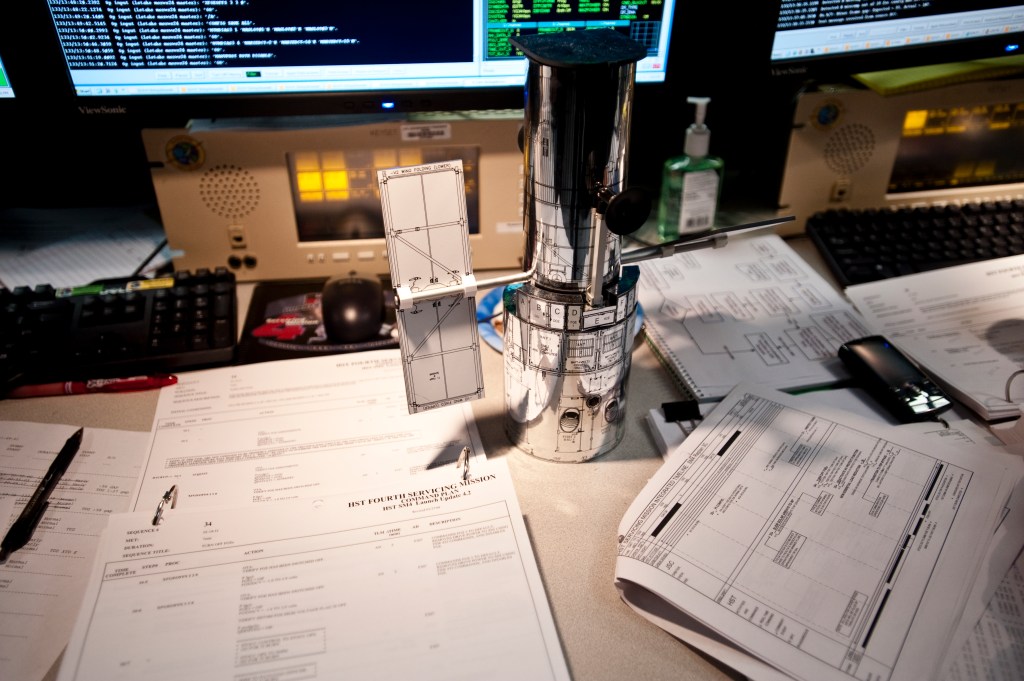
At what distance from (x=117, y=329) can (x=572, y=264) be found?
500 mm

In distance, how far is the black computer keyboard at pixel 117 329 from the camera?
75 cm

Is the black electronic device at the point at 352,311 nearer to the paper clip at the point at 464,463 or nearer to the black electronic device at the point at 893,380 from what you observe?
the paper clip at the point at 464,463

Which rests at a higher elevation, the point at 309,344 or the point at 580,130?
the point at 580,130

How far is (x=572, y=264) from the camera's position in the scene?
58cm

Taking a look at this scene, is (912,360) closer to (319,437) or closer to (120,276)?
(319,437)

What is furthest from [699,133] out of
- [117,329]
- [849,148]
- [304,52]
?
[117,329]

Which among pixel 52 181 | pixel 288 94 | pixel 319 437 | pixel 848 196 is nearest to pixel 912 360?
pixel 848 196

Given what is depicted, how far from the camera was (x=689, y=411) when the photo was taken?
0.70 metres

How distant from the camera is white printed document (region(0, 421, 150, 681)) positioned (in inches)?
20.3

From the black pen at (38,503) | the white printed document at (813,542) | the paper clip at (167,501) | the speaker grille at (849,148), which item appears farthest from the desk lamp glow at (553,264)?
the speaker grille at (849,148)

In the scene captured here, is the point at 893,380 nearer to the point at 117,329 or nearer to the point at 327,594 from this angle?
the point at 327,594

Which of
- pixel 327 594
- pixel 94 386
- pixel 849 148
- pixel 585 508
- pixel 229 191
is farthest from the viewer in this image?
pixel 849 148

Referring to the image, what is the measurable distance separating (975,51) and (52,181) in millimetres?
1220

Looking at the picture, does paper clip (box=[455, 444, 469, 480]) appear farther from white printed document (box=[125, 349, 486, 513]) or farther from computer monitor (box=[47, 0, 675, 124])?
computer monitor (box=[47, 0, 675, 124])
